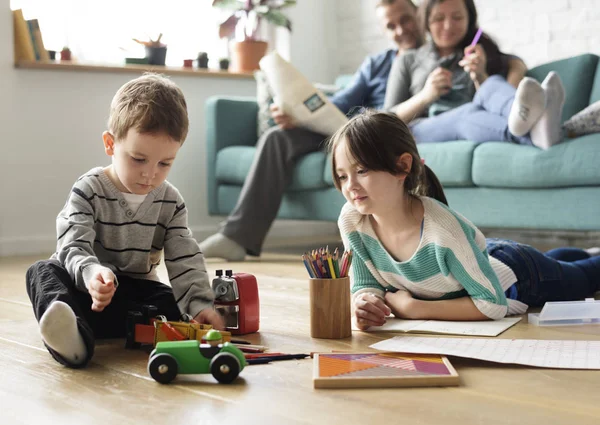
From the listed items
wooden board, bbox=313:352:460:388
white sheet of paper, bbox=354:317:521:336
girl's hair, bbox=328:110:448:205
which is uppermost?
girl's hair, bbox=328:110:448:205

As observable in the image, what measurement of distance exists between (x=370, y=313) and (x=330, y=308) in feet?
0.30

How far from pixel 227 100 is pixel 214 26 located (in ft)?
2.93

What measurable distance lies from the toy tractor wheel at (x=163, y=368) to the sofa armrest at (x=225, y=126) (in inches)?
101

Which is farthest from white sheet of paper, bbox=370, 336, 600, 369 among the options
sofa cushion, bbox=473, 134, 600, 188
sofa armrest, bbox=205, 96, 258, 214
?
sofa armrest, bbox=205, 96, 258, 214

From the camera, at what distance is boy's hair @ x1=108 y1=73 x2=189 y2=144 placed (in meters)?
1.47

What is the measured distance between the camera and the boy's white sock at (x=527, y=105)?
2529 mm

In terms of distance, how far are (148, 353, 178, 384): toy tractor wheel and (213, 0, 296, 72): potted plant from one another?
3.18 m

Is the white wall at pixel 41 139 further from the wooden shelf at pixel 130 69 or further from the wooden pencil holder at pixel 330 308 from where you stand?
the wooden pencil holder at pixel 330 308

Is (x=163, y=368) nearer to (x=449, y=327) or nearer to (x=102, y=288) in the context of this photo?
(x=102, y=288)

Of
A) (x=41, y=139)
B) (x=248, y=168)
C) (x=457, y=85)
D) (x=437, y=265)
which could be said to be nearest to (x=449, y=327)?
(x=437, y=265)

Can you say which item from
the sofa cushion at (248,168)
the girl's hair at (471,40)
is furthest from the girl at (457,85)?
the sofa cushion at (248,168)

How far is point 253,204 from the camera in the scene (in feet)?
10.5

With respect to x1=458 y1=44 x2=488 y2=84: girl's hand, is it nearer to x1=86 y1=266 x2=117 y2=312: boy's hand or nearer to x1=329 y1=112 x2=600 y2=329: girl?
x1=329 y1=112 x2=600 y2=329: girl

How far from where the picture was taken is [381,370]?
3.99 ft
